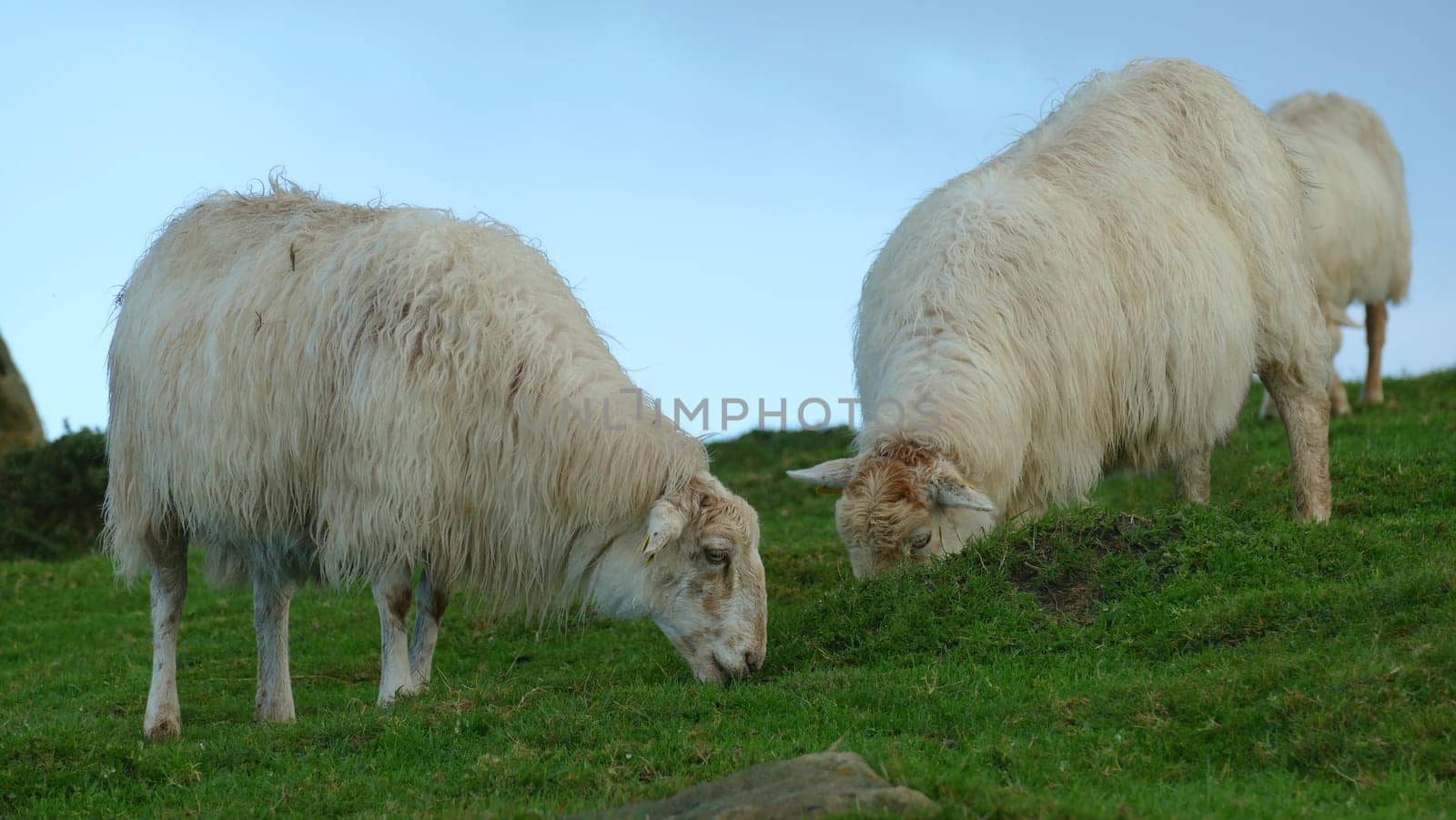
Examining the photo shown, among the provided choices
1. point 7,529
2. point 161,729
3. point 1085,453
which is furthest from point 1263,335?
point 7,529

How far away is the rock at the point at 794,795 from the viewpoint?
432 centimetres

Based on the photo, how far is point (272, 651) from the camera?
7.98 m

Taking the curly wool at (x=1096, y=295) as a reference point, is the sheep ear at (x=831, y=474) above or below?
below

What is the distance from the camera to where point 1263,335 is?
955 cm

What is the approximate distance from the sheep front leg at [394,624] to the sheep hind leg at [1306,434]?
5.74 m

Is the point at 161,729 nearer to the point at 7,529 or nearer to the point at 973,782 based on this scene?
the point at 973,782

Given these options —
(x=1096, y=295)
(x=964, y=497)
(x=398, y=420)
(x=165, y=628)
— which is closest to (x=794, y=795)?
(x=964, y=497)

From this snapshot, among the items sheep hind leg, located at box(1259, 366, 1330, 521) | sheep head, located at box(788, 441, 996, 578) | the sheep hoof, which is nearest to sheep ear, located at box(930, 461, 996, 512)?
sheep head, located at box(788, 441, 996, 578)

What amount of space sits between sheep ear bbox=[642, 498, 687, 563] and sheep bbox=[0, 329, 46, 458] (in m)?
15.2

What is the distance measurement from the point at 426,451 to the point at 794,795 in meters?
3.26

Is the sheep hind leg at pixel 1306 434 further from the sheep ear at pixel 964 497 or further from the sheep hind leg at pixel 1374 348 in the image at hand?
the sheep hind leg at pixel 1374 348

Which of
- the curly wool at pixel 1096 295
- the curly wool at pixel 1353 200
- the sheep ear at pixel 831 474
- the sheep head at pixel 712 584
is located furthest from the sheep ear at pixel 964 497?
the curly wool at pixel 1353 200

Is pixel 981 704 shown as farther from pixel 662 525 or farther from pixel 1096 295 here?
pixel 1096 295

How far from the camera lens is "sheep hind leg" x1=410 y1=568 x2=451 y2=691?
24.6ft
